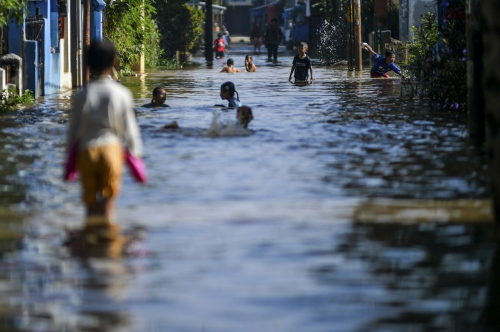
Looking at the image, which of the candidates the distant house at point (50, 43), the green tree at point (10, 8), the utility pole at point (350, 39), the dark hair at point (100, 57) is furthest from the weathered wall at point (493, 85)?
the utility pole at point (350, 39)

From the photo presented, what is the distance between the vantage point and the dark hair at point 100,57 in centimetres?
859

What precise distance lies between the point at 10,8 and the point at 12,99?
2.40 metres

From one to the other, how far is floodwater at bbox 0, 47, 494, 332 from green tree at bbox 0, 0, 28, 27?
360 centimetres

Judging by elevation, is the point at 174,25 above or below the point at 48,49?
above

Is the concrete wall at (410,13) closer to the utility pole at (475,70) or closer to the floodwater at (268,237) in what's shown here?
the floodwater at (268,237)

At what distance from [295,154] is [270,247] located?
581 cm

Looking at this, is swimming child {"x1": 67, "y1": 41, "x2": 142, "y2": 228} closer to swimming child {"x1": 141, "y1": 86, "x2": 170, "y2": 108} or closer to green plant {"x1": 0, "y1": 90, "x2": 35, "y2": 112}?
swimming child {"x1": 141, "y1": 86, "x2": 170, "y2": 108}

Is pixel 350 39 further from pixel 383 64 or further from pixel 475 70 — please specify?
pixel 475 70

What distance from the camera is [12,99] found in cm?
2172

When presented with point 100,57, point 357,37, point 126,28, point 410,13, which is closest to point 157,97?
point 100,57

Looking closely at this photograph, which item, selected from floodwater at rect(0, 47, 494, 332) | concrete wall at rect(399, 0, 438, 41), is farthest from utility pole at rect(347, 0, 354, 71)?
floodwater at rect(0, 47, 494, 332)

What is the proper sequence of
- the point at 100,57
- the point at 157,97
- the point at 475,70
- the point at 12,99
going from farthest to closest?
the point at 12,99 → the point at 157,97 → the point at 475,70 → the point at 100,57

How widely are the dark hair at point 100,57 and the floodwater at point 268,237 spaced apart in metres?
1.24

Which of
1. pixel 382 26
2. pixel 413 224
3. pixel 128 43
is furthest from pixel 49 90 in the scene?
pixel 382 26
